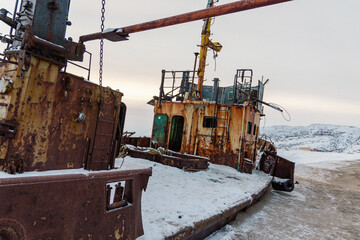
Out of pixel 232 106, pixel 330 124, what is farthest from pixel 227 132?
pixel 330 124

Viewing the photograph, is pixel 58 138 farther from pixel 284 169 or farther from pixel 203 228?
pixel 284 169

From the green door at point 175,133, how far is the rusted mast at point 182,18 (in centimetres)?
677

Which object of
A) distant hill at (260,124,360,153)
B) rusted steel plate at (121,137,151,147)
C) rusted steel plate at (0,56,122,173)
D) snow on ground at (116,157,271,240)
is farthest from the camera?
distant hill at (260,124,360,153)

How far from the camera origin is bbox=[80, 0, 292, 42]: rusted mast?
13.8 feet

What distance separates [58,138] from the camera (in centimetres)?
580

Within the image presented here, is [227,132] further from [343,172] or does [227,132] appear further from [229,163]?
[343,172]

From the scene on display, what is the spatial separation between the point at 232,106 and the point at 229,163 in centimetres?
268

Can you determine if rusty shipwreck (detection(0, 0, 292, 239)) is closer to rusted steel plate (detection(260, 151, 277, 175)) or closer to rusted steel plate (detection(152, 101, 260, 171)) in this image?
rusted steel plate (detection(152, 101, 260, 171))

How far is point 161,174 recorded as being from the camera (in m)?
7.39

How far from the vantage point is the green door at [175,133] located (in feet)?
41.1

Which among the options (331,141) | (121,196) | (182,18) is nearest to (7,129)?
(121,196)

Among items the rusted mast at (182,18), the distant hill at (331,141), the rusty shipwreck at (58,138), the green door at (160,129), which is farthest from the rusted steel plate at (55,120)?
the distant hill at (331,141)

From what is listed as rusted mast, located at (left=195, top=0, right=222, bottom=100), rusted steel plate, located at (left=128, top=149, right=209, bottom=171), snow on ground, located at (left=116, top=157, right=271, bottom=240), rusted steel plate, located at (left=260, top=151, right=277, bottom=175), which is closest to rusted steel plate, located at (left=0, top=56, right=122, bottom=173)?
snow on ground, located at (left=116, top=157, right=271, bottom=240)

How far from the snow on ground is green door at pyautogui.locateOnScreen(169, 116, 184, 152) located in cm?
381
